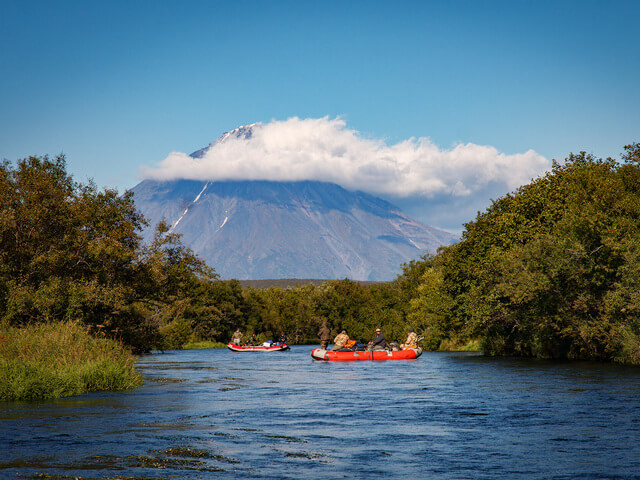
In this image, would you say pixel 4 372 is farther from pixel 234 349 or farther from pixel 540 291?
pixel 234 349

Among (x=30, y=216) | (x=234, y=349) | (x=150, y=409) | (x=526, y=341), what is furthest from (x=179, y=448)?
(x=234, y=349)

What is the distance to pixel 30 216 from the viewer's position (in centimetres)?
3681

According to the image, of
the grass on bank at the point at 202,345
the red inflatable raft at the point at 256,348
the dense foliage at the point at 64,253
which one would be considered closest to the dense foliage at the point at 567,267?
the dense foliage at the point at 64,253

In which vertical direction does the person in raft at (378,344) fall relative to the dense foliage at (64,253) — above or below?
below

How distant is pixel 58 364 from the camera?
2714cm

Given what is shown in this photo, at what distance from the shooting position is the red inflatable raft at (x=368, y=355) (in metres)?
56.2

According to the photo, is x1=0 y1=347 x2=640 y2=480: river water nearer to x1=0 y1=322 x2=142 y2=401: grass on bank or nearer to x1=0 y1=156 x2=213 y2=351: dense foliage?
x1=0 y1=322 x2=142 y2=401: grass on bank

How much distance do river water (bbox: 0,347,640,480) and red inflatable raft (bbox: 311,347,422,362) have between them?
22817 millimetres

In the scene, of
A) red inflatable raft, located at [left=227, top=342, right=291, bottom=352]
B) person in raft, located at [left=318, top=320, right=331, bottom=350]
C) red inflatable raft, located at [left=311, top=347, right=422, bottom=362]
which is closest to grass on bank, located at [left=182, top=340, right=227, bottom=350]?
red inflatable raft, located at [left=227, top=342, right=291, bottom=352]

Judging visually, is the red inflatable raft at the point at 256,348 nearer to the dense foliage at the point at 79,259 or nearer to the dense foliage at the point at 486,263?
the dense foliage at the point at 486,263

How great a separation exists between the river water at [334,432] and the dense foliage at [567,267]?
10781 mm

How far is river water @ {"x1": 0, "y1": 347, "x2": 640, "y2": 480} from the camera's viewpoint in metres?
14.4

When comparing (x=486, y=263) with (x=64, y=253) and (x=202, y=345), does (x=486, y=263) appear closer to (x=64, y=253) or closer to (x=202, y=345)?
(x=64, y=253)

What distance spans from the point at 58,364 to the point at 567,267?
2943 cm
